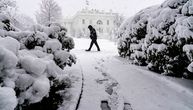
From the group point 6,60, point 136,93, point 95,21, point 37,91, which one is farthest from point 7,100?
point 95,21

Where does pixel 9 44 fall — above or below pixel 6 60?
above

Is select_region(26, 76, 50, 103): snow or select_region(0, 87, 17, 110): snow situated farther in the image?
select_region(26, 76, 50, 103): snow

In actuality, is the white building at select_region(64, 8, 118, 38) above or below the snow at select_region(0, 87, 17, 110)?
above

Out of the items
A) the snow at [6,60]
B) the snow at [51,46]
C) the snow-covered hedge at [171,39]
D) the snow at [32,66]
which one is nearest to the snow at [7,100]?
the snow at [6,60]

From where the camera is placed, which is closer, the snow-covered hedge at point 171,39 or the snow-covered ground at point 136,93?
the snow-covered ground at point 136,93

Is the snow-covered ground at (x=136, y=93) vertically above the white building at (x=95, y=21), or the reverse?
the white building at (x=95, y=21)

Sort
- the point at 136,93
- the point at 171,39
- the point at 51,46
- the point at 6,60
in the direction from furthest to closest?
the point at 171,39
the point at 136,93
the point at 51,46
the point at 6,60

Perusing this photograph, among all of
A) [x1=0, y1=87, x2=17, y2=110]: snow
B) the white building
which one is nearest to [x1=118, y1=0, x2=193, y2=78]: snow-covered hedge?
[x1=0, y1=87, x2=17, y2=110]: snow

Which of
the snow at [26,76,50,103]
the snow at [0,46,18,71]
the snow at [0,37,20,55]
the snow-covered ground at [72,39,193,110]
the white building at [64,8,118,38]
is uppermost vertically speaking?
the white building at [64,8,118,38]

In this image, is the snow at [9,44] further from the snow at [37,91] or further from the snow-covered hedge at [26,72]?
the snow at [37,91]

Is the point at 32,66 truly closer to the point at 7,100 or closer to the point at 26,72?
the point at 26,72

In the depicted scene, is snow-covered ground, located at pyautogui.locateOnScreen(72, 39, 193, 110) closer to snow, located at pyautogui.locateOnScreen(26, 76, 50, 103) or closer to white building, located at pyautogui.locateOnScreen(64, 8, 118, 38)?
snow, located at pyautogui.locateOnScreen(26, 76, 50, 103)

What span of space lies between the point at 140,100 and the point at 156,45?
208 cm

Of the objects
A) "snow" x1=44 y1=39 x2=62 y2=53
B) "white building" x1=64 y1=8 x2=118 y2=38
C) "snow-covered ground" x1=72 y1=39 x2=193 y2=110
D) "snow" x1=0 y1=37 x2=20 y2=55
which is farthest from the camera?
"white building" x1=64 y1=8 x2=118 y2=38
